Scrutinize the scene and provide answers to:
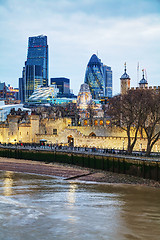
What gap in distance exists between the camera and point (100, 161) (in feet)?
188

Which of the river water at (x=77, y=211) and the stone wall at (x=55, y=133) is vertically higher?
the stone wall at (x=55, y=133)

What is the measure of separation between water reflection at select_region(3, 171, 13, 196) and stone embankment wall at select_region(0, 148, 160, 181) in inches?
513

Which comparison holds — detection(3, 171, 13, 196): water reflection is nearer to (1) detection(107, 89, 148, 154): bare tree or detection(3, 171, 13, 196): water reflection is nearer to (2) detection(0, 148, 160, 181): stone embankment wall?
(2) detection(0, 148, 160, 181): stone embankment wall

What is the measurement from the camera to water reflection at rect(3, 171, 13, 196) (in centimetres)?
3919

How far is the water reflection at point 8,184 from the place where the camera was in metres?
39.2

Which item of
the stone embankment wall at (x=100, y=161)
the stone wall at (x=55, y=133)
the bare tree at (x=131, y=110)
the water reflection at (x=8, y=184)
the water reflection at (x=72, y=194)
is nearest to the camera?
the water reflection at (x=72, y=194)

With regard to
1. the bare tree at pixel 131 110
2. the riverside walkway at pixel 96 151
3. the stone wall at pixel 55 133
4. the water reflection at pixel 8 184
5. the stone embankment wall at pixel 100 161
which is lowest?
the water reflection at pixel 8 184

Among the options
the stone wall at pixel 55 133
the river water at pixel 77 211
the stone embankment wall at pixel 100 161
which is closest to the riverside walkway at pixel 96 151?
the stone embankment wall at pixel 100 161

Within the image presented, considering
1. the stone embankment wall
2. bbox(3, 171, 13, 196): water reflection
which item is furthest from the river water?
the stone embankment wall

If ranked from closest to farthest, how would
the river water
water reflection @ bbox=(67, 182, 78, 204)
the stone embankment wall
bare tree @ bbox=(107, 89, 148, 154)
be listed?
the river water < water reflection @ bbox=(67, 182, 78, 204) < the stone embankment wall < bare tree @ bbox=(107, 89, 148, 154)

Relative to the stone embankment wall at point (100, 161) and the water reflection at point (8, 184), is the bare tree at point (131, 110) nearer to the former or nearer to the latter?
the stone embankment wall at point (100, 161)

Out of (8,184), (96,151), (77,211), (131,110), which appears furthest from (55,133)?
(77,211)

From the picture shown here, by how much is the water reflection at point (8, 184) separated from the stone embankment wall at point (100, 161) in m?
13.0

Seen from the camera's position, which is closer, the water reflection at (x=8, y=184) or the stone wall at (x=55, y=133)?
the water reflection at (x=8, y=184)
